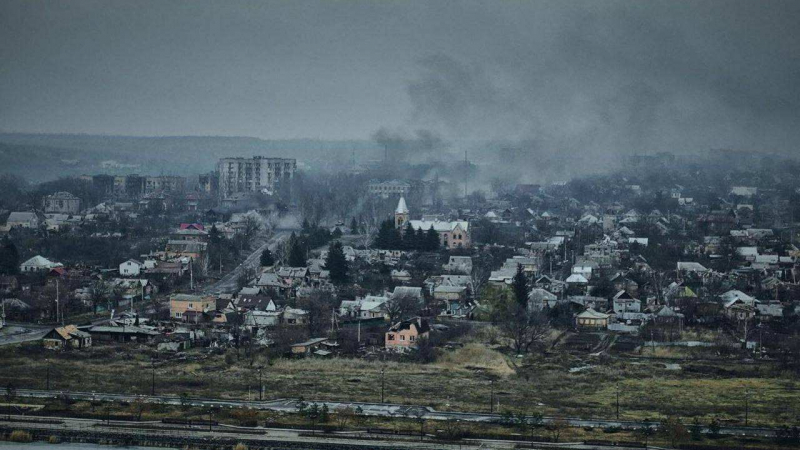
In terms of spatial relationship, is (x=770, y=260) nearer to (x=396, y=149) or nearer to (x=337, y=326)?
(x=337, y=326)

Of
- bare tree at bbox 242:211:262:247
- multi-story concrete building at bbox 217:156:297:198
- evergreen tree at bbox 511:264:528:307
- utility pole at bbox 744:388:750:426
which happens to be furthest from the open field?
multi-story concrete building at bbox 217:156:297:198

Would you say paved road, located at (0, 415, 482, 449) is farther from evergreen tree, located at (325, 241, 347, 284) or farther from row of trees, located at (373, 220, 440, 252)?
row of trees, located at (373, 220, 440, 252)

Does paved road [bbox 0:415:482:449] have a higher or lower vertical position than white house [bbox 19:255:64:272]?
lower

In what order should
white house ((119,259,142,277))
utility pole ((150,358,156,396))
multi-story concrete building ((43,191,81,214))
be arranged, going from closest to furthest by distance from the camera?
utility pole ((150,358,156,396)), white house ((119,259,142,277)), multi-story concrete building ((43,191,81,214))

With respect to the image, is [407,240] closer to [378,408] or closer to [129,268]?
[129,268]

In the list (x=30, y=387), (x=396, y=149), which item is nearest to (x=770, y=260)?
(x=30, y=387)

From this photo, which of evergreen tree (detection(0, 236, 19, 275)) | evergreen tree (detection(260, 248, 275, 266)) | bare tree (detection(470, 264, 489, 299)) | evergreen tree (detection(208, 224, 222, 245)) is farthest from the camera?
evergreen tree (detection(208, 224, 222, 245))

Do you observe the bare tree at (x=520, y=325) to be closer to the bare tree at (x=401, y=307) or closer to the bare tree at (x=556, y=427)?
the bare tree at (x=401, y=307)

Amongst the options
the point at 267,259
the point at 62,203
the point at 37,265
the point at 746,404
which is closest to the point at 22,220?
the point at 62,203

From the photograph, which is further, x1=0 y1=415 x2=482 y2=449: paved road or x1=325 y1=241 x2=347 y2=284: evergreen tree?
x1=325 y1=241 x2=347 y2=284: evergreen tree
